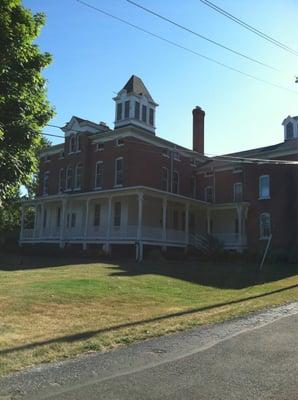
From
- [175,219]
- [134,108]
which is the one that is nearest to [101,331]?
[175,219]

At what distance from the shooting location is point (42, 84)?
1103 cm

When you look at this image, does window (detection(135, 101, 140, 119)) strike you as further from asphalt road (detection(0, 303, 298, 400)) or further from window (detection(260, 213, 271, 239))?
asphalt road (detection(0, 303, 298, 400))

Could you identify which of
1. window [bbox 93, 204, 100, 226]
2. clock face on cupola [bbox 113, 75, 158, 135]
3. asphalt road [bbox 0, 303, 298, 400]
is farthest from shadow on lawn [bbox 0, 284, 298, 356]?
clock face on cupola [bbox 113, 75, 158, 135]

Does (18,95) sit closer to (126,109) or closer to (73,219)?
(73,219)

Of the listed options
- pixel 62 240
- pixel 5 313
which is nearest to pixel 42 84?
pixel 5 313

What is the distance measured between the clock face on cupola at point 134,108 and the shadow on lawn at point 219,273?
16.4m

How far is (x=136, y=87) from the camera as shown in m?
44.3

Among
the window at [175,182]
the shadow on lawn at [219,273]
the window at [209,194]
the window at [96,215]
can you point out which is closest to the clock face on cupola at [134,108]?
the window at [175,182]

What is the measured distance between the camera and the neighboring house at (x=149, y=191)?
38000mm

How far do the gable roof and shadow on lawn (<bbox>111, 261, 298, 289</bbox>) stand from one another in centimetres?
1891

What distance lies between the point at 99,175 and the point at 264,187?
1292 cm

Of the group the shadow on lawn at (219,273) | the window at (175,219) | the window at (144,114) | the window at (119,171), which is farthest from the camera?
the window at (144,114)

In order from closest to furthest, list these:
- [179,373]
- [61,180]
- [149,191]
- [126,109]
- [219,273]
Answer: [179,373] → [219,273] → [149,191] → [126,109] → [61,180]

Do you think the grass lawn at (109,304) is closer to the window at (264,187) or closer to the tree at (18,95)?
the tree at (18,95)
